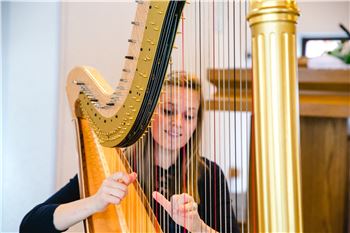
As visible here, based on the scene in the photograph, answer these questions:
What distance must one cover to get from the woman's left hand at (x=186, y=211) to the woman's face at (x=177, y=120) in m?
0.35

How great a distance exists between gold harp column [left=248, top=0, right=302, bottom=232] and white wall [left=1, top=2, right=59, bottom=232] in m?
1.17

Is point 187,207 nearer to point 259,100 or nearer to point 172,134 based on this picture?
point 259,100

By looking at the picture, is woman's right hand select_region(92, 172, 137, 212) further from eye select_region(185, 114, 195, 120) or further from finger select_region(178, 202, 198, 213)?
eye select_region(185, 114, 195, 120)

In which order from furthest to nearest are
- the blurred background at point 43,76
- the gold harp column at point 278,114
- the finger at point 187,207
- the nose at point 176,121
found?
the blurred background at point 43,76
the nose at point 176,121
the finger at point 187,207
the gold harp column at point 278,114

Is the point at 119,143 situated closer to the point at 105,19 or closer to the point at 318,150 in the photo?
the point at 318,150

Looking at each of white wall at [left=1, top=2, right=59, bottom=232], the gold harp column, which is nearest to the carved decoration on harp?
the gold harp column

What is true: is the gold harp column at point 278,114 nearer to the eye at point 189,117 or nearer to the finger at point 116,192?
the finger at point 116,192

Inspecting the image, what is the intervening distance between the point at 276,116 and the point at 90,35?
1252mm

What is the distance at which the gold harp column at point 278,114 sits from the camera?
1.11 feet

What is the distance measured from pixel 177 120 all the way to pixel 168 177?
0.44 ft

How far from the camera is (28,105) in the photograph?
1400mm

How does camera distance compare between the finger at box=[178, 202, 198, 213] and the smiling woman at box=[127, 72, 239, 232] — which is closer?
the finger at box=[178, 202, 198, 213]

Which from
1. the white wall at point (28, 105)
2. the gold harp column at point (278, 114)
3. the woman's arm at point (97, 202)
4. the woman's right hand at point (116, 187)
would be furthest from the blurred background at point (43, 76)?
the gold harp column at point (278, 114)

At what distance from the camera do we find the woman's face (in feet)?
3.10
